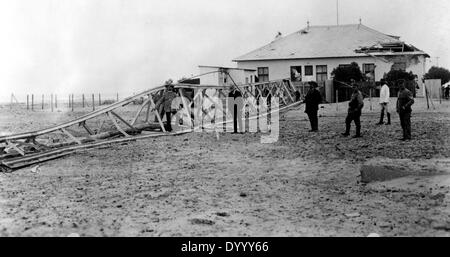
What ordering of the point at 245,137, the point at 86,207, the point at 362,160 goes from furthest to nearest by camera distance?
the point at 245,137 → the point at 362,160 → the point at 86,207

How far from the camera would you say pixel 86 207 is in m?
6.78

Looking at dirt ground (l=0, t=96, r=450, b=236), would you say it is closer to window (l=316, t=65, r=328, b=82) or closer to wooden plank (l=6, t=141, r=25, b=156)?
wooden plank (l=6, t=141, r=25, b=156)

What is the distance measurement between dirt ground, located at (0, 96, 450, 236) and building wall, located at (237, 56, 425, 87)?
1055 inches

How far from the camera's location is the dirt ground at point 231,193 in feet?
18.7

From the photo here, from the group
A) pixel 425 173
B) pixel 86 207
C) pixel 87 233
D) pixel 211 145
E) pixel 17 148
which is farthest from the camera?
pixel 211 145

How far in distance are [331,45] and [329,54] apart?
4.76ft

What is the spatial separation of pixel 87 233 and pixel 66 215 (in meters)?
0.95

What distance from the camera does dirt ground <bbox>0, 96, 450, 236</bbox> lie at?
5703 millimetres

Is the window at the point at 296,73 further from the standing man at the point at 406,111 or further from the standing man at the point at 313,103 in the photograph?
the standing man at the point at 406,111

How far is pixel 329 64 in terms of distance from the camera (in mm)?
40719

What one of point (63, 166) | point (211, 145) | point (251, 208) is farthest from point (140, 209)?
point (211, 145)

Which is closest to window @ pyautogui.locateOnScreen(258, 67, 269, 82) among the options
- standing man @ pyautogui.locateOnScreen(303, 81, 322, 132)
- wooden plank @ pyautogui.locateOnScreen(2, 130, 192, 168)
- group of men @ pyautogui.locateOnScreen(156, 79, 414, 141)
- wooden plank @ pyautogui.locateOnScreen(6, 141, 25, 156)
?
group of men @ pyautogui.locateOnScreen(156, 79, 414, 141)

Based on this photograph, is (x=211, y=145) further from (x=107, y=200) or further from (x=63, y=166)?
(x=107, y=200)
